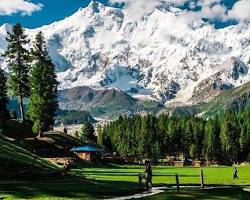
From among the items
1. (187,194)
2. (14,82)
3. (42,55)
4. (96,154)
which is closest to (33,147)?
(14,82)

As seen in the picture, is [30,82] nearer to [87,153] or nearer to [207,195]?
[87,153]

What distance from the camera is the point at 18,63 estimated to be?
417ft

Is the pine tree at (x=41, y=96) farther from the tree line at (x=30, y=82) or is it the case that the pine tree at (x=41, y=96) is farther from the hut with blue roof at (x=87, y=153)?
the hut with blue roof at (x=87, y=153)

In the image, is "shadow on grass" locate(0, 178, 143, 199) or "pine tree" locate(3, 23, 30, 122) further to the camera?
"pine tree" locate(3, 23, 30, 122)

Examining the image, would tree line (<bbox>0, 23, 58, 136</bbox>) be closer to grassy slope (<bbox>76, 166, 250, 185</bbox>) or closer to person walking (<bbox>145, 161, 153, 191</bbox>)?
grassy slope (<bbox>76, 166, 250, 185</bbox>)

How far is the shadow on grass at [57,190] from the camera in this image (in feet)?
160

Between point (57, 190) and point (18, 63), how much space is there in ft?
259

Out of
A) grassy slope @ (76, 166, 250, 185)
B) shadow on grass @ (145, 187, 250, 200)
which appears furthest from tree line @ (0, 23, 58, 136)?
shadow on grass @ (145, 187, 250, 200)

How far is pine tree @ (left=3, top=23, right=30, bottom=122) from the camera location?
126 metres

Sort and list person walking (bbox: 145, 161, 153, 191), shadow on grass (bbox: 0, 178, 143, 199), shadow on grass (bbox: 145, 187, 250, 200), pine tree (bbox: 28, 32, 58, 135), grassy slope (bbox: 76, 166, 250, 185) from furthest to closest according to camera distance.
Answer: pine tree (bbox: 28, 32, 58, 135) → grassy slope (bbox: 76, 166, 250, 185) → person walking (bbox: 145, 161, 153, 191) → shadow on grass (bbox: 145, 187, 250, 200) → shadow on grass (bbox: 0, 178, 143, 199)

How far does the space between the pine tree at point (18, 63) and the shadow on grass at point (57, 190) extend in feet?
223

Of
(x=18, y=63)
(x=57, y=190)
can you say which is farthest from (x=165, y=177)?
(x=18, y=63)

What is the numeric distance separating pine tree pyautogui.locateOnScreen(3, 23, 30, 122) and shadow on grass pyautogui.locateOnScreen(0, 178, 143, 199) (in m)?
68.1

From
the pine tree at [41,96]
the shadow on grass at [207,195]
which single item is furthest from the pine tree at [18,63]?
the shadow on grass at [207,195]
